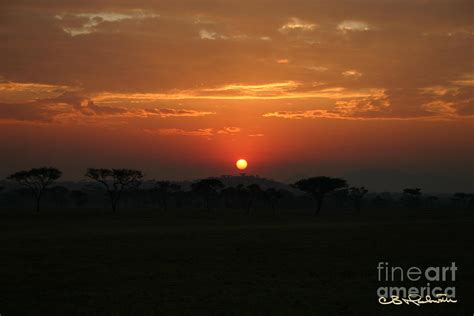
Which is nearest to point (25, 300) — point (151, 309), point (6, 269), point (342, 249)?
point (151, 309)

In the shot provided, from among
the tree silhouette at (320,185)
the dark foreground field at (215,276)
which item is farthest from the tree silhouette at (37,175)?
the dark foreground field at (215,276)

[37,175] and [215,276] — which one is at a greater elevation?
[37,175]

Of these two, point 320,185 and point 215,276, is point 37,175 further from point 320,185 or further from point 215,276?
point 215,276

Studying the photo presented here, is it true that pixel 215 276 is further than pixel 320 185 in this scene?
No

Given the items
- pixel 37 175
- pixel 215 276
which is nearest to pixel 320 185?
pixel 37 175

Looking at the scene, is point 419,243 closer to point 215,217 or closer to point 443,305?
point 443,305

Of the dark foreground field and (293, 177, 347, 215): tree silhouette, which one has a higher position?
(293, 177, 347, 215): tree silhouette

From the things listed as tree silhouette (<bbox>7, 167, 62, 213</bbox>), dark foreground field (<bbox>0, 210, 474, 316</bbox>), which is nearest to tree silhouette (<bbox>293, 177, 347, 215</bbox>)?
tree silhouette (<bbox>7, 167, 62, 213</bbox>)

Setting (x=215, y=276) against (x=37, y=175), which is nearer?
(x=215, y=276)

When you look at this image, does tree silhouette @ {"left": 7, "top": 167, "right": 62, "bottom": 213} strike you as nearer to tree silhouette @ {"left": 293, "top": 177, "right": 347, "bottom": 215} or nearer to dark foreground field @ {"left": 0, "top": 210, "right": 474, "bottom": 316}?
tree silhouette @ {"left": 293, "top": 177, "right": 347, "bottom": 215}

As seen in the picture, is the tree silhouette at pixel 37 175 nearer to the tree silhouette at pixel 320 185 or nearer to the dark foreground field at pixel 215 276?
the tree silhouette at pixel 320 185

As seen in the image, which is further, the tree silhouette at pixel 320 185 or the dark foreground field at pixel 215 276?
the tree silhouette at pixel 320 185

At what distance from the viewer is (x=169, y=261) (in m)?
34.3

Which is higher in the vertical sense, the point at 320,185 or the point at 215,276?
the point at 320,185
